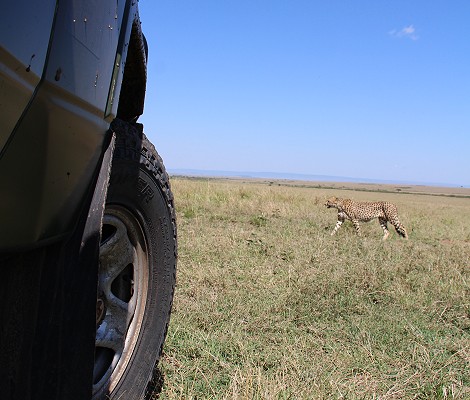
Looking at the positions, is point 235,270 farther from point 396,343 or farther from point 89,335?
point 89,335

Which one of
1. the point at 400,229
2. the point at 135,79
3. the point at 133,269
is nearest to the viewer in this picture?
the point at 133,269

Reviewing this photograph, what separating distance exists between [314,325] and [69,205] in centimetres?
285

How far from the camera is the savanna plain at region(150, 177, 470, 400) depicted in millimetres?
2666

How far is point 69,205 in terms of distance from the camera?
127 centimetres

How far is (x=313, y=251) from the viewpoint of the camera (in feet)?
21.4

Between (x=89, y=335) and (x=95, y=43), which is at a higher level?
(x=95, y=43)

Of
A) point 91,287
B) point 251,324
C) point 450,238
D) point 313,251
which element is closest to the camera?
point 91,287

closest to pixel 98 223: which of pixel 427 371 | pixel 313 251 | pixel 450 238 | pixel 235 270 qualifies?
pixel 427 371

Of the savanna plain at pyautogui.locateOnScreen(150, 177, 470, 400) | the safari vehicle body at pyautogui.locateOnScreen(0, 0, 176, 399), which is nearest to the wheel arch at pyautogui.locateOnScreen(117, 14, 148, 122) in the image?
the safari vehicle body at pyautogui.locateOnScreen(0, 0, 176, 399)

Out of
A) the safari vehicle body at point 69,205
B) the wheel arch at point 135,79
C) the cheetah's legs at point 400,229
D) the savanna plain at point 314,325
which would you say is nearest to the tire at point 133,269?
the safari vehicle body at point 69,205

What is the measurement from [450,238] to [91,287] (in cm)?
1024

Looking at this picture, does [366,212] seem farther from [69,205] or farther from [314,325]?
[69,205]

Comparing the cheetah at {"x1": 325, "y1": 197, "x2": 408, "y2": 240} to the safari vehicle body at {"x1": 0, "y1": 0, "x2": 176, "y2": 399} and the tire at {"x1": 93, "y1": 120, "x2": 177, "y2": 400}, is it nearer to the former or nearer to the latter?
the tire at {"x1": 93, "y1": 120, "x2": 177, "y2": 400}

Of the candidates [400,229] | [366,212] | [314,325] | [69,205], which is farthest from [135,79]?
[366,212]
